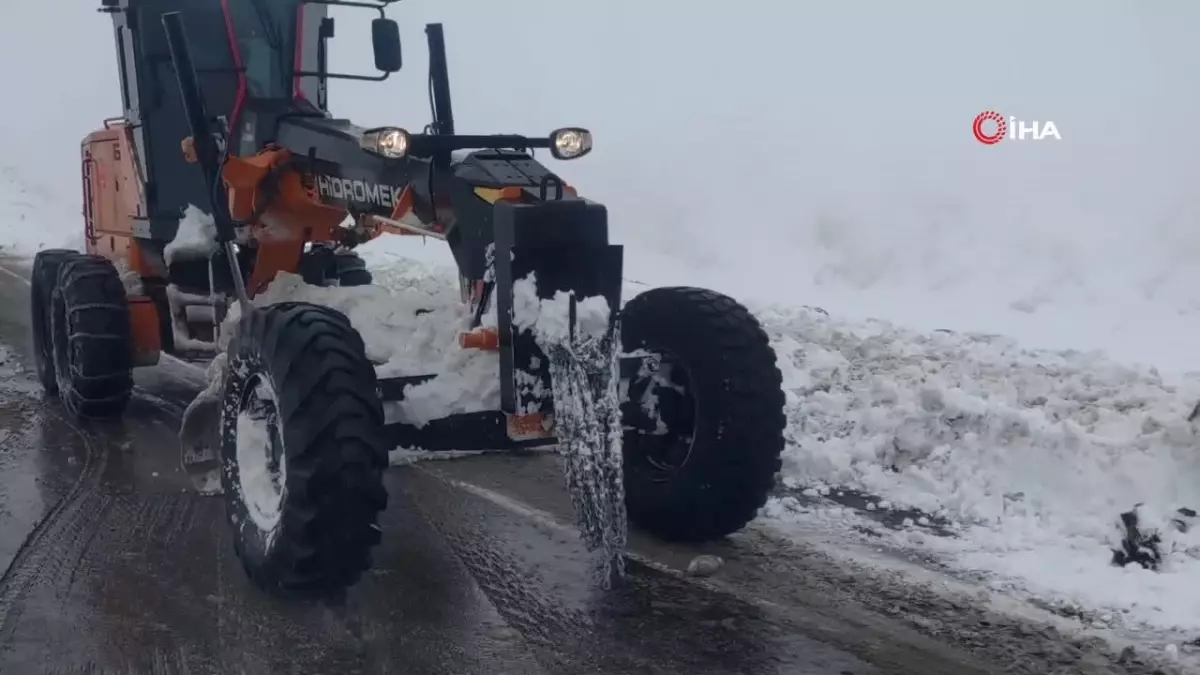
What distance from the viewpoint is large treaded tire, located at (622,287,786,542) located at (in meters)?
5.01

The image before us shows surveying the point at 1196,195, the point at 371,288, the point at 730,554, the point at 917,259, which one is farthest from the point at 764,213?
the point at 730,554

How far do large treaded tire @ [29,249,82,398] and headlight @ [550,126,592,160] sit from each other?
4.36 meters

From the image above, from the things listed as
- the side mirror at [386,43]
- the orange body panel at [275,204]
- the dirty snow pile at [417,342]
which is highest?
the side mirror at [386,43]

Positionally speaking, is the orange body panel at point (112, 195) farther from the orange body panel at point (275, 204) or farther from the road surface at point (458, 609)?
the road surface at point (458, 609)

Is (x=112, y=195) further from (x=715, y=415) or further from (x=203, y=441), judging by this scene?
(x=715, y=415)

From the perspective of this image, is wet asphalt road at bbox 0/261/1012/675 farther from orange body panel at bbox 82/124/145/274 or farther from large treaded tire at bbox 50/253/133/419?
orange body panel at bbox 82/124/145/274

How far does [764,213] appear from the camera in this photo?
57.2 ft

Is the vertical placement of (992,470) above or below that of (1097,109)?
below

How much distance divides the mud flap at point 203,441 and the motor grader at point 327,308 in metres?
0.01

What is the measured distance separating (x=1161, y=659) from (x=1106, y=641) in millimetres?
200

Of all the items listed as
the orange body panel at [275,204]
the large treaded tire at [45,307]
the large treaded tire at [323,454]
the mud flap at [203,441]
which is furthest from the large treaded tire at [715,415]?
the large treaded tire at [45,307]

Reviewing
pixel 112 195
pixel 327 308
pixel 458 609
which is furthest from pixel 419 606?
pixel 112 195

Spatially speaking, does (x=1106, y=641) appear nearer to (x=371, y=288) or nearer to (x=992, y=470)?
(x=992, y=470)

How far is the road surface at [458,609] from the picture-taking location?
4.16 meters
